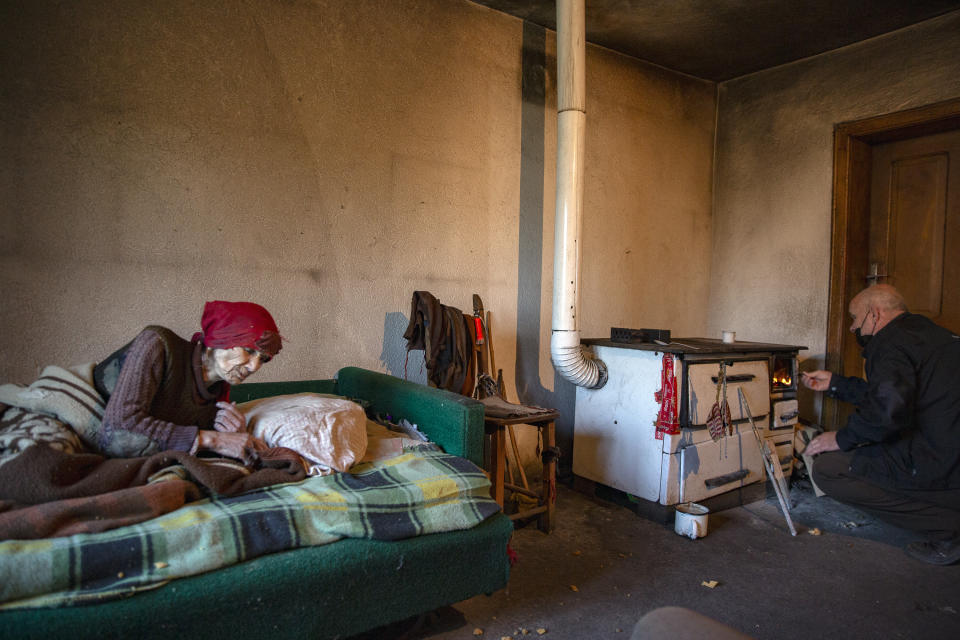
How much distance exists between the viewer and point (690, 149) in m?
4.39

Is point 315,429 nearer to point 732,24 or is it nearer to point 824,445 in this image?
point 824,445

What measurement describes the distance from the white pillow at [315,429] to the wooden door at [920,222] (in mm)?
3637

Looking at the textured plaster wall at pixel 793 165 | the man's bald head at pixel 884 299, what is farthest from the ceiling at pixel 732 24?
the man's bald head at pixel 884 299

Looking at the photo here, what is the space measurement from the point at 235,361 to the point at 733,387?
8.35ft

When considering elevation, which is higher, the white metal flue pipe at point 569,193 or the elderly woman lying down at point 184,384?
the white metal flue pipe at point 569,193

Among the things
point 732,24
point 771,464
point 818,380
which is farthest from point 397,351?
point 732,24

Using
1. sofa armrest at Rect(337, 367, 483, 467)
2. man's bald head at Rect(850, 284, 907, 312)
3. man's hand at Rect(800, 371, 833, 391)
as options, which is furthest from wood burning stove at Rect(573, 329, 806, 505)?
sofa armrest at Rect(337, 367, 483, 467)

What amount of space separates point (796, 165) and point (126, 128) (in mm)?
4072

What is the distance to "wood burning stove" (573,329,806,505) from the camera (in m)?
2.94

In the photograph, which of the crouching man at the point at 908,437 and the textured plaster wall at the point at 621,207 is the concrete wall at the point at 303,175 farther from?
the crouching man at the point at 908,437

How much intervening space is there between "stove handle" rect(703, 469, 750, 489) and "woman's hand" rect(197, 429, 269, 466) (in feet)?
7.51

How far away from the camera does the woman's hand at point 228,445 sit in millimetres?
1876

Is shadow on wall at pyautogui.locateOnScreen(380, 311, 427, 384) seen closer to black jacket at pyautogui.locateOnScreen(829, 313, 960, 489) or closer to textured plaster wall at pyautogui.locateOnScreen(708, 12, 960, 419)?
black jacket at pyautogui.locateOnScreen(829, 313, 960, 489)

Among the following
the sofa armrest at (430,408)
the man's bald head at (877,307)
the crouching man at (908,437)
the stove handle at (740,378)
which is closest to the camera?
the sofa armrest at (430,408)
